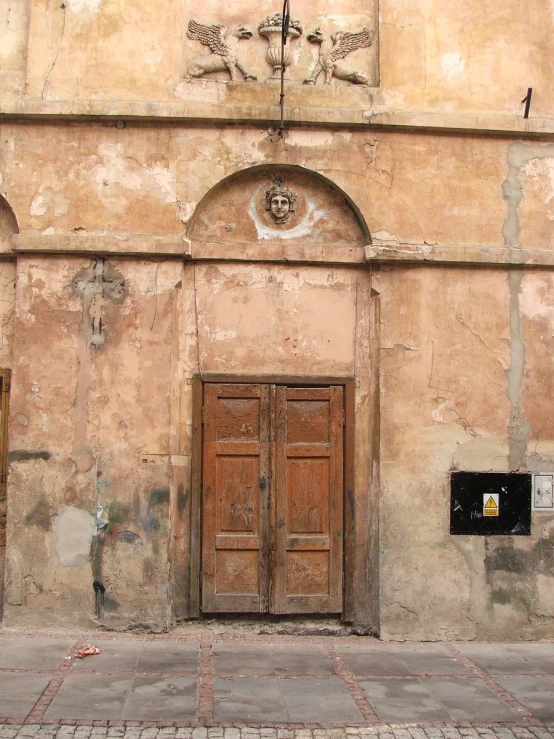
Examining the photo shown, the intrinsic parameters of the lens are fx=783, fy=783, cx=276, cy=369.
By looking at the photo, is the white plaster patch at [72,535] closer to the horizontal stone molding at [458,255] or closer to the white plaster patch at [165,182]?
the white plaster patch at [165,182]

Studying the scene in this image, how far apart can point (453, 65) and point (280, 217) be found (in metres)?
2.19

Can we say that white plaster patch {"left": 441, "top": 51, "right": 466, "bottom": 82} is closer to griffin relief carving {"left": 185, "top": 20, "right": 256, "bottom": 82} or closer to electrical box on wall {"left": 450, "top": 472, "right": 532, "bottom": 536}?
griffin relief carving {"left": 185, "top": 20, "right": 256, "bottom": 82}

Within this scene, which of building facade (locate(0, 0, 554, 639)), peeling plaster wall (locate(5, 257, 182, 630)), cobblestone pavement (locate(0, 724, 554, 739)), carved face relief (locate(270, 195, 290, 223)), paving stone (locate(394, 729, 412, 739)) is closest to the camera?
cobblestone pavement (locate(0, 724, 554, 739))

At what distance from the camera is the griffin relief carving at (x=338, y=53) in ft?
24.2

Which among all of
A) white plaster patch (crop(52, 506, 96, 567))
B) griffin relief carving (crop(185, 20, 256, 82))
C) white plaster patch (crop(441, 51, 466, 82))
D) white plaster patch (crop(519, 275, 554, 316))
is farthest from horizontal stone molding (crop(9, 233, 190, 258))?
white plaster patch (crop(519, 275, 554, 316))

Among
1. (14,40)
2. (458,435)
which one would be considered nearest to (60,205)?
(14,40)

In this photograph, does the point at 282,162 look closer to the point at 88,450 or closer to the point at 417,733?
the point at 88,450

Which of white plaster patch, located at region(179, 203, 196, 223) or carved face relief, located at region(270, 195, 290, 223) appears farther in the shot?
carved face relief, located at region(270, 195, 290, 223)

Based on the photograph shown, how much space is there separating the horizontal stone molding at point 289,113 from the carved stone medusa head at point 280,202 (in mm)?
613

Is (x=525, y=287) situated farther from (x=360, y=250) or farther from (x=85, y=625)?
(x=85, y=625)

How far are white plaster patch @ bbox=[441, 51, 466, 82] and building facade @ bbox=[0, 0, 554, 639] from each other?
3 cm

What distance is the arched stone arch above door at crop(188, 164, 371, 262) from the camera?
23.8 feet

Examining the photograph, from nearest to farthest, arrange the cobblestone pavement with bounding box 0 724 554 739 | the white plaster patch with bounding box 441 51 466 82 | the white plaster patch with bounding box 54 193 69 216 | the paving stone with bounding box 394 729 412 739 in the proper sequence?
the cobblestone pavement with bounding box 0 724 554 739
the paving stone with bounding box 394 729 412 739
the white plaster patch with bounding box 54 193 69 216
the white plaster patch with bounding box 441 51 466 82

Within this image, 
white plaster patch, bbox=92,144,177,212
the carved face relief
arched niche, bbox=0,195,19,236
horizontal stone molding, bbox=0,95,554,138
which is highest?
horizontal stone molding, bbox=0,95,554,138
